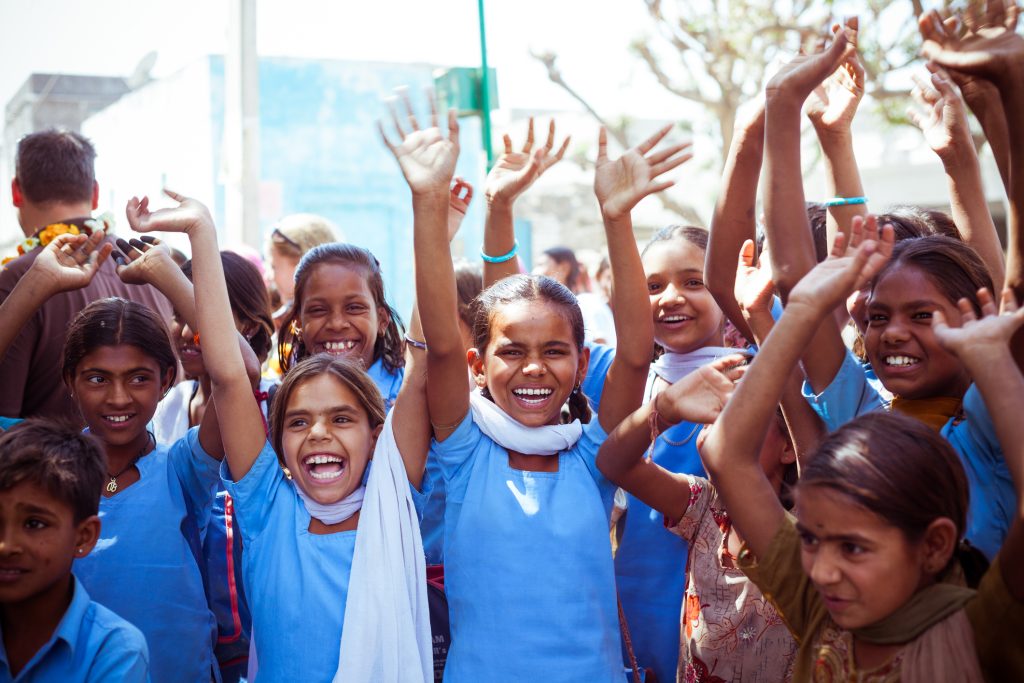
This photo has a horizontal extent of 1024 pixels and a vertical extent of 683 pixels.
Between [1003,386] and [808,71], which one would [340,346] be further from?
[1003,386]

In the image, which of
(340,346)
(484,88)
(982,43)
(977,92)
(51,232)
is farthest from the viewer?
(484,88)

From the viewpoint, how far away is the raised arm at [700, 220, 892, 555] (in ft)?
7.72

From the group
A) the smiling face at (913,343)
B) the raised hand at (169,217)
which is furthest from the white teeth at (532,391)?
the raised hand at (169,217)

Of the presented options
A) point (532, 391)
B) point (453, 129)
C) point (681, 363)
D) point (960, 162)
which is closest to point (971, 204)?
point (960, 162)

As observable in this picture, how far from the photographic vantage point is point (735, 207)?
3.23 meters

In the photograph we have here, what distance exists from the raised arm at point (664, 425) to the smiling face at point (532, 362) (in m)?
0.22

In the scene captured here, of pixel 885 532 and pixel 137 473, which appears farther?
pixel 137 473

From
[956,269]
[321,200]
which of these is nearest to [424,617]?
[956,269]

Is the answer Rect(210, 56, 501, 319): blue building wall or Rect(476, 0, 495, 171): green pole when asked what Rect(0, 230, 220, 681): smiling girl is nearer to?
Rect(476, 0, 495, 171): green pole

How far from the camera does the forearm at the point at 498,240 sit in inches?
141

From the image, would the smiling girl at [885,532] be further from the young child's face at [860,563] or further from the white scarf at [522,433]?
the white scarf at [522,433]

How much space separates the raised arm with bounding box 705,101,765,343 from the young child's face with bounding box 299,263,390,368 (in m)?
1.41

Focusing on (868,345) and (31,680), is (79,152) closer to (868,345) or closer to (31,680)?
(31,680)

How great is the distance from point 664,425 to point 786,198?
67 centimetres
